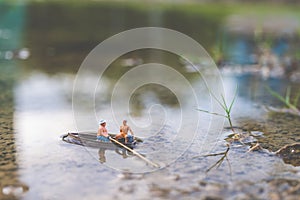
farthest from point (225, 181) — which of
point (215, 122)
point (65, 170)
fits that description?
point (215, 122)

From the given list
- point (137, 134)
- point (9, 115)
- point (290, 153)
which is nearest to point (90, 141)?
point (137, 134)

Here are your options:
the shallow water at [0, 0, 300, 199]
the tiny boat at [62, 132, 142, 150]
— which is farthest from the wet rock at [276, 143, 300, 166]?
A: the tiny boat at [62, 132, 142, 150]

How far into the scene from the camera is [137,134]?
21.1ft

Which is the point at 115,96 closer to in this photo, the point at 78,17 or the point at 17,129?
the point at 17,129

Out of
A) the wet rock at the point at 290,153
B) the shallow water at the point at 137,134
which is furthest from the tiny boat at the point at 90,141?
the wet rock at the point at 290,153

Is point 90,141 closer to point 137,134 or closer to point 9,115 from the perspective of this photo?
point 137,134

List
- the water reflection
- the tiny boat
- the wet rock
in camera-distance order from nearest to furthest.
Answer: the water reflection, the wet rock, the tiny boat

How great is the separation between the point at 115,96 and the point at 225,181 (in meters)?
4.12

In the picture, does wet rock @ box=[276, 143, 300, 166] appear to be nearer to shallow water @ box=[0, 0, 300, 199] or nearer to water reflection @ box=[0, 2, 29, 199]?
shallow water @ box=[0, 0, 300, 199]

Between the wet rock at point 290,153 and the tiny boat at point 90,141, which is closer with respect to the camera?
the wet rock at point 290,153

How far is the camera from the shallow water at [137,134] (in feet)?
15.5

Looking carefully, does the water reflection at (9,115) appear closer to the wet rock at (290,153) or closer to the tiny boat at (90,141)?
the tiny boat at (90,141)

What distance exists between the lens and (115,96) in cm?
860

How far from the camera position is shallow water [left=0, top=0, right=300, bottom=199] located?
4.71m
